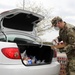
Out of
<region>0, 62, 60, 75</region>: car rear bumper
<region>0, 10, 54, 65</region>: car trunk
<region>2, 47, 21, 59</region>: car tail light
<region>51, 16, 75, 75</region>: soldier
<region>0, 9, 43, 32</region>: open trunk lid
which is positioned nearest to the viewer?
<region>0, 62, 60, 75</region>: car rear bumper

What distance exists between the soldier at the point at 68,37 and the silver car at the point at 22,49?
307 mm

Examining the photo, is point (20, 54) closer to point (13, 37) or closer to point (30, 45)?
point (30, 45)

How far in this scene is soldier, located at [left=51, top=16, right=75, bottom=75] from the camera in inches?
196

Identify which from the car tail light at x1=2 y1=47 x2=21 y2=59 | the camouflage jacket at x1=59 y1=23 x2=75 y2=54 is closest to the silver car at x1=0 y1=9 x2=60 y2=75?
the car tail light at x1=2 y1=47 x2=21 y2=59

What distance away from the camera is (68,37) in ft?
16.6

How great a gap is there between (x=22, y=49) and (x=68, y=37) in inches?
39.6

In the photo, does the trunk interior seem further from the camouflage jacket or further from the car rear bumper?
the camouflage jacket

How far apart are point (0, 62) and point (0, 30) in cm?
89

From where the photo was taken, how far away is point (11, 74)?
4016mm

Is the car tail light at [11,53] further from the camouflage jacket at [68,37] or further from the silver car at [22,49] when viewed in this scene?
the camouflage jacket at [68,37]

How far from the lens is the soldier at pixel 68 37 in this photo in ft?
16.4

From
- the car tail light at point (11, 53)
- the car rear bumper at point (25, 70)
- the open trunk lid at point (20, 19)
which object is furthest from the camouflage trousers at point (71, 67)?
the car tail light at point (11, 53)

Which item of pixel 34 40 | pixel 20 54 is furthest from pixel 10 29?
pixel 20 54

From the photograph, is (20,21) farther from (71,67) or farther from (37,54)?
(71,67)
